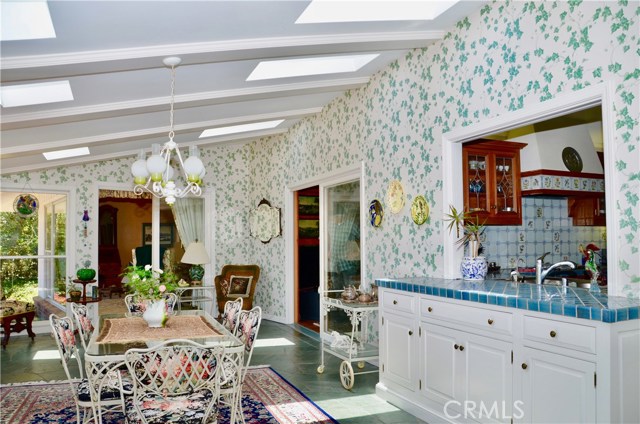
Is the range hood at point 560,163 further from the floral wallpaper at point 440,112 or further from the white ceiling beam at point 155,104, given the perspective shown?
the white ceiling beam at point 155,104

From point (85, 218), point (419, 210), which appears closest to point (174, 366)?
point (419, 210)

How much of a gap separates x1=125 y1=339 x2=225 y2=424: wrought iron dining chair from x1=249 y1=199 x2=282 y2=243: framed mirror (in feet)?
17.4

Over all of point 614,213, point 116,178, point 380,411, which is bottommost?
point 380,411

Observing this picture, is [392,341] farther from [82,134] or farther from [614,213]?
[82,134]

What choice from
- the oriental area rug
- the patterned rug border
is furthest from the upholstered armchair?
the oriental area rug

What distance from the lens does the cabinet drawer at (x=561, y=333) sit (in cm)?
247

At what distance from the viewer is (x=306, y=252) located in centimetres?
827

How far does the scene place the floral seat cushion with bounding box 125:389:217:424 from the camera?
Result: 2.72 meters

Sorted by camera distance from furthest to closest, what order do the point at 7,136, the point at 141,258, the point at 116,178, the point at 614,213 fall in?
the point at 141,258
the point at 116,178
the point at 7,136
the point at 614,213

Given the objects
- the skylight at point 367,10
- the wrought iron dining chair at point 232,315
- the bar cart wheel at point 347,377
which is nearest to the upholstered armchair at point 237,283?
the bar cart wheel at point 347,377

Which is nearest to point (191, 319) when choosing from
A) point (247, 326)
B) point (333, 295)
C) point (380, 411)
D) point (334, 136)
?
point (247, 326)

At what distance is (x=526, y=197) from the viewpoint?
19.1ft

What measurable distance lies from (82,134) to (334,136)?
298cm

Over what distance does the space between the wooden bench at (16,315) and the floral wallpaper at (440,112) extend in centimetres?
125
